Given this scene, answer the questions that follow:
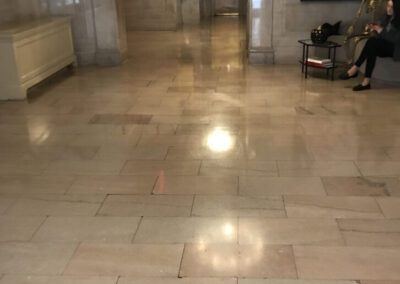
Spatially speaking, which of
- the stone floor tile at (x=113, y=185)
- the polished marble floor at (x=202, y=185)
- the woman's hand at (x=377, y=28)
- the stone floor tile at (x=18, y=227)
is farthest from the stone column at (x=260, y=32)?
the stone floor tile at (x=18, y=227)

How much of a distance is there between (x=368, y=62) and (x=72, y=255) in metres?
4.38

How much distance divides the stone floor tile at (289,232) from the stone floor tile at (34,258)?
0.96m

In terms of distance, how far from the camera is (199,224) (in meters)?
2.86

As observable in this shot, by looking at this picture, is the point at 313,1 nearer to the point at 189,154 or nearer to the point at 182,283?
the point at 189,154

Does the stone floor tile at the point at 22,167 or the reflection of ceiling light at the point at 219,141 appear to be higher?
the reflection of ceiling light at the point at 219,141

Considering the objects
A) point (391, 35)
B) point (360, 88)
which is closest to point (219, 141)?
point (360, 88)

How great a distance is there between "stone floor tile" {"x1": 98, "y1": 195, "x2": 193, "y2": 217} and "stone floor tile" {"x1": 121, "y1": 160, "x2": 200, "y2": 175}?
39 cm

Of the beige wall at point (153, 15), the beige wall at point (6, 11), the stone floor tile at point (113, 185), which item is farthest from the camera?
the beige wall at point (153, 15)

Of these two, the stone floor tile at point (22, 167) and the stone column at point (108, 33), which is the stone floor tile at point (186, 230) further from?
the stone column at point (108, 33)

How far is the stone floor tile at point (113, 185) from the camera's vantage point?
3.33 m

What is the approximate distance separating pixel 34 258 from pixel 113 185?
938mm

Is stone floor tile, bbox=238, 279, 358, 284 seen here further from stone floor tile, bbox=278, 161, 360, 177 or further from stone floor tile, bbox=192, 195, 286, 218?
stone floor tile, bbox=278, 161, 360, 177

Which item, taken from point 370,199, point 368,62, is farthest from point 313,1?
point 370,199

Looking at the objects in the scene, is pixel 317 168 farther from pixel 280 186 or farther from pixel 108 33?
pixel 108 33
